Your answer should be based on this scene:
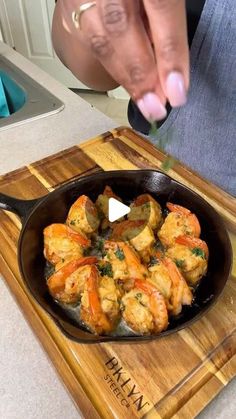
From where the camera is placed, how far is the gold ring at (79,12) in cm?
40

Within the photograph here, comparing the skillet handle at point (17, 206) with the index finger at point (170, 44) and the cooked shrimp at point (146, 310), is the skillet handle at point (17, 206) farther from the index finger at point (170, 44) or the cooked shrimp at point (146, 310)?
the index finger at point (170, 44)

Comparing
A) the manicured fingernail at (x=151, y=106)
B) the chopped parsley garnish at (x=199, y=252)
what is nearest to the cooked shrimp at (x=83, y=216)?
the chopped parsley garnish at (x=199, y=252)

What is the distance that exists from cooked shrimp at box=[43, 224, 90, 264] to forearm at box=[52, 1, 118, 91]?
0.91 feet

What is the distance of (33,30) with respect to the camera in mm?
2834

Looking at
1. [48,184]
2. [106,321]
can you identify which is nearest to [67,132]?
[48,184]

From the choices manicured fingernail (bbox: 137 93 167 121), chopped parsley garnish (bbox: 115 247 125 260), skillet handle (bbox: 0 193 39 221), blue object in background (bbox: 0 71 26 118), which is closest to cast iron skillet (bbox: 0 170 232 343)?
skillet handle (bbox: 0 193 39 221)

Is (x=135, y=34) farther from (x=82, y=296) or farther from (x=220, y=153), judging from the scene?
(x=220, y=153)

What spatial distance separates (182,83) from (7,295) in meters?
0.51

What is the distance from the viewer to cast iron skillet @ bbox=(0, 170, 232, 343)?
583mm

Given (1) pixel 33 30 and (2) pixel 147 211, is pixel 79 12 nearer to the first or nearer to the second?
(2) pixel 147 211

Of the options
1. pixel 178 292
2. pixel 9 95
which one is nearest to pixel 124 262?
pixel 178 292

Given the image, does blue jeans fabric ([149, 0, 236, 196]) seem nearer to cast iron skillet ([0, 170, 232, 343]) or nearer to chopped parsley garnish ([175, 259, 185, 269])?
cast iron skillet ([0, 170, 232, 343])

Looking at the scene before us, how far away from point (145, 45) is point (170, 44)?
3 centimetres

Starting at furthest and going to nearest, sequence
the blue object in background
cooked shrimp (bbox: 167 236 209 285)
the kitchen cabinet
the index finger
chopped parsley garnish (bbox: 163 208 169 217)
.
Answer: the kitchen cabinet < the blue object in background < chopped parsley garnish (bbox: 163 208 169 217) < cooked shrimp (bbox: 167 236 209 285) < the index finger
